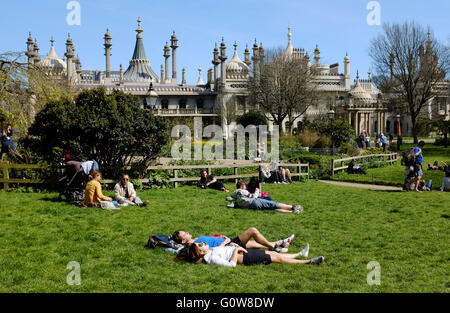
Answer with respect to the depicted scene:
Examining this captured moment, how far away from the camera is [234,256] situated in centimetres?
775

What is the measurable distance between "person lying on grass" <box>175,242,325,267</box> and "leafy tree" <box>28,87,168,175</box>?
9038 millimetres

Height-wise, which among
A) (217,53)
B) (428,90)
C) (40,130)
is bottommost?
(40,130)

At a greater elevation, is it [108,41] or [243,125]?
[108,41]

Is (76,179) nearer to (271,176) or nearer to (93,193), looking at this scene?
(93,193)

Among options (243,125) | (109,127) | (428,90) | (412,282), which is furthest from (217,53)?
(412,282)

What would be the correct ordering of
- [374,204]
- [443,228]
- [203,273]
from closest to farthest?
[203,273]
[443,228]
[374,204]

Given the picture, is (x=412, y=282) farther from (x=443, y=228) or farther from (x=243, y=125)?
(x=243, y=125)

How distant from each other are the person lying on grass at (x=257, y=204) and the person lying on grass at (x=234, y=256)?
15.4ft

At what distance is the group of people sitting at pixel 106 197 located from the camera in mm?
12469

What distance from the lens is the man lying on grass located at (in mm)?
8273

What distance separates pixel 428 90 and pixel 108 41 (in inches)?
1522

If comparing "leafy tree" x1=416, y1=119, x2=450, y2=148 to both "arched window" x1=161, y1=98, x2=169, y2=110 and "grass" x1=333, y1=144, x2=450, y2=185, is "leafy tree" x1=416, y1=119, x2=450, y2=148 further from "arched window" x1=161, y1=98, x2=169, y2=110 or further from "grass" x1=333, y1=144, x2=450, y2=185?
"arched window" x1=161, y1=98, x2=169, y2=110

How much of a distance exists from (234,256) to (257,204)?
5065 millimetres
